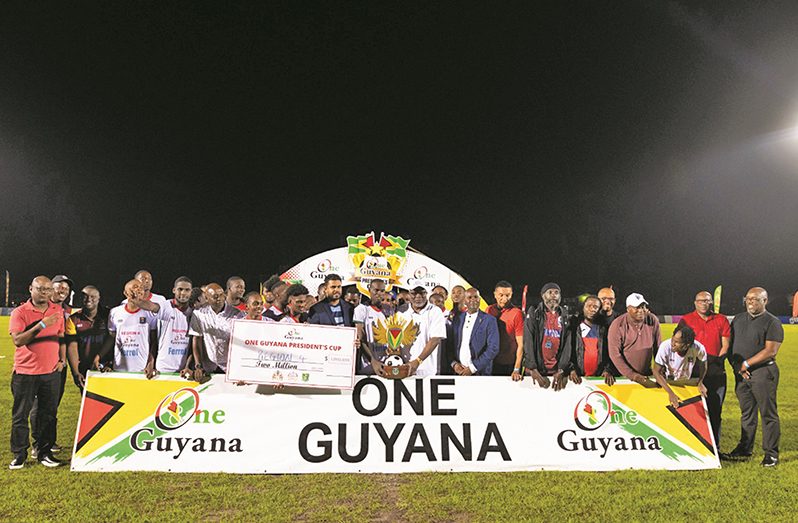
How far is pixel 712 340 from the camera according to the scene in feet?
24.1

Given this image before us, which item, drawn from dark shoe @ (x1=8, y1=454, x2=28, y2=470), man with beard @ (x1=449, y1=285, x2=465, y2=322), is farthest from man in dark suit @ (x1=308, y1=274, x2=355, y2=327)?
dark shoe @ (x1=8, y1=454, x2=28, y2=470)

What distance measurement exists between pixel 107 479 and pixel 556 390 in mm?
4565

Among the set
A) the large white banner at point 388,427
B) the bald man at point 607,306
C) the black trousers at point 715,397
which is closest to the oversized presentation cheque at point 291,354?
the large white banner at point 388,427

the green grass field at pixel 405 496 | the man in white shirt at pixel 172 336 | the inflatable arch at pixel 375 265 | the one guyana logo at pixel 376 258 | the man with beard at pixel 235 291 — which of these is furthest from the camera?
the one guyana logo at pixel 376 258

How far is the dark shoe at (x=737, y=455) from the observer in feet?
22.2

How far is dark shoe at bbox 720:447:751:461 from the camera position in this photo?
267 inches

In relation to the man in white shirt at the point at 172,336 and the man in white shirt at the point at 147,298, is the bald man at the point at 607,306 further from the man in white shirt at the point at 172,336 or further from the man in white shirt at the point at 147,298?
the man in white shirt at the point at 147,298

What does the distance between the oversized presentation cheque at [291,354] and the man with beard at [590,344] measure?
255 cm

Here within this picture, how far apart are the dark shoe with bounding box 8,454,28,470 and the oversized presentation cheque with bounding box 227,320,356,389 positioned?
220 centimetres

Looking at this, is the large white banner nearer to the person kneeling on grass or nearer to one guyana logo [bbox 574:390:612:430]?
one guyana logo [bbox 574:390:612:430]

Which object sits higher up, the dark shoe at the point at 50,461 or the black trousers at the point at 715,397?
the black trousers at the point at 715,397

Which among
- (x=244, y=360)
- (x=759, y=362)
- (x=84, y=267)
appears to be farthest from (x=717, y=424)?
(x=84, y=267)

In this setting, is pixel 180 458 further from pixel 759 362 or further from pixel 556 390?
pixel 759 362

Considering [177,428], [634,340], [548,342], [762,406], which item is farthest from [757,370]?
[177,428]
